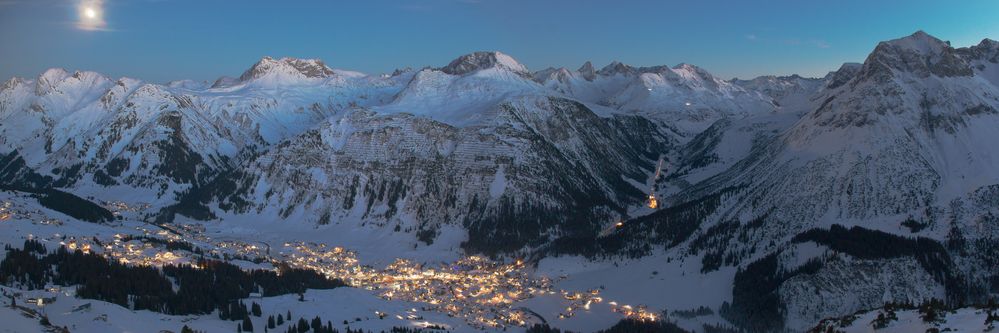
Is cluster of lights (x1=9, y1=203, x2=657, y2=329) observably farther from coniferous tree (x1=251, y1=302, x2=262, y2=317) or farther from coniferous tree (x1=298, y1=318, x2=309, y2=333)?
coniferous tree (x1=251, y1=302, x2=262, y2=317)

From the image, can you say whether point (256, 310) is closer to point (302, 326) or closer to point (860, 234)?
point (302, 326)

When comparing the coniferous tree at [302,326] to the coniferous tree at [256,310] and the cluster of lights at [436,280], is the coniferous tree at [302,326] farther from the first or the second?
the cluster of lights at [436,280]

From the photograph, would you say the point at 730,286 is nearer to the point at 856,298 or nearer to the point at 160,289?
the point at 856,298

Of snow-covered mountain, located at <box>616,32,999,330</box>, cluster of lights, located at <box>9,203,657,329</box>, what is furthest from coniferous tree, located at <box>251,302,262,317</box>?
snow-covered mountain, located at <box>616,32,999,330</box>

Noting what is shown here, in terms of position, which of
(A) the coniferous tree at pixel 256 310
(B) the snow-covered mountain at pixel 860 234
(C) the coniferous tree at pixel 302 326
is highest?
(B) the snow-covered mountain at pixel 860 234

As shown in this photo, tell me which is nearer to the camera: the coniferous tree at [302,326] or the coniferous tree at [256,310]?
the coniferous tree at [302,326]

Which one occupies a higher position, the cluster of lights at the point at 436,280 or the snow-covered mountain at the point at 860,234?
the snow-covered mountain at the point at 860,234

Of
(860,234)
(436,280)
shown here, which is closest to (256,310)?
(436,280)

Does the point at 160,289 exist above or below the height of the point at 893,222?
below

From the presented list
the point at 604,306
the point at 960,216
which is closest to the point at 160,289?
the point at 604,306

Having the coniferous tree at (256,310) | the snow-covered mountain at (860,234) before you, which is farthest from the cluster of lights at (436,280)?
the snow-covered mountain at (860,234)

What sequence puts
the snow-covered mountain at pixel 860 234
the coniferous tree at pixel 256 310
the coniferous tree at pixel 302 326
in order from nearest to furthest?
the coniferous tree at pixel 302 326, the coniferous tree at pixel 256 310, the snow-covered mountain at pixel 860 234
